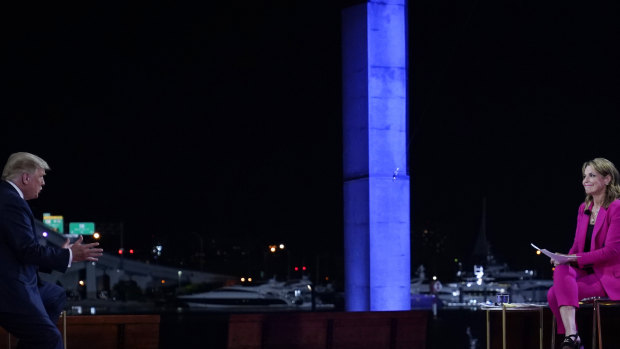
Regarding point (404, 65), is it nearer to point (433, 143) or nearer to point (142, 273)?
point (433, 143)

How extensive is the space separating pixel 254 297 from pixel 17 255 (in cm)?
4704

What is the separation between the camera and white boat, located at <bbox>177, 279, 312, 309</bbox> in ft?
163

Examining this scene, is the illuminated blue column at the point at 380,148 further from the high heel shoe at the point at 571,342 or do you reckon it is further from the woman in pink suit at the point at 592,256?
the high heel shoe at the point at 571,342

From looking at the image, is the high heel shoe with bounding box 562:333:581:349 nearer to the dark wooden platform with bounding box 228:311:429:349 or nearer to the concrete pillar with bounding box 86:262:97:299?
the dark wooden platform with bounding box 228:311:429:349

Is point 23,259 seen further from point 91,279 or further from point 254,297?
point 91,279

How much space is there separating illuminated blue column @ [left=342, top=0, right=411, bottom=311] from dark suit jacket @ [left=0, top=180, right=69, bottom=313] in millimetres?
6176

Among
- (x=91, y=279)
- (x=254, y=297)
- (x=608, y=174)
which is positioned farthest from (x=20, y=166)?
(x=91, y=279)

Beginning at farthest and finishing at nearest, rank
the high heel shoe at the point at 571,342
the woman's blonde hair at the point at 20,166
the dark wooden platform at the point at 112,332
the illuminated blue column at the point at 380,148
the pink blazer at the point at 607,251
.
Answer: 1. the illuminated blue column at the point at 380,148
2. the dark wooden platform at the point at 112,332
3. the pink blazer at the point at 607,251
4. the high heel shoe at the point at 571,342
5. the woman's blonde hair at the point at 20,166

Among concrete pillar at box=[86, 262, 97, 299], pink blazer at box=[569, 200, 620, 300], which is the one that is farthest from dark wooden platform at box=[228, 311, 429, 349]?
concrete pillar at box=[86, 262, 97, 299]

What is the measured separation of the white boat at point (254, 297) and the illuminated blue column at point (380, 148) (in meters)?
40.0

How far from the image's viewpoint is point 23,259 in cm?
393

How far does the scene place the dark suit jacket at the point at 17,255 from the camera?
388 centimetres

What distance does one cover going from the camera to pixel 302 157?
47.0 meters

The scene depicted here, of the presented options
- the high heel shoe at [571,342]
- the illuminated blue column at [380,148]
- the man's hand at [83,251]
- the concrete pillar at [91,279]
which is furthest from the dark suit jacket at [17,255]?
the concrete pillar at [91,279]
